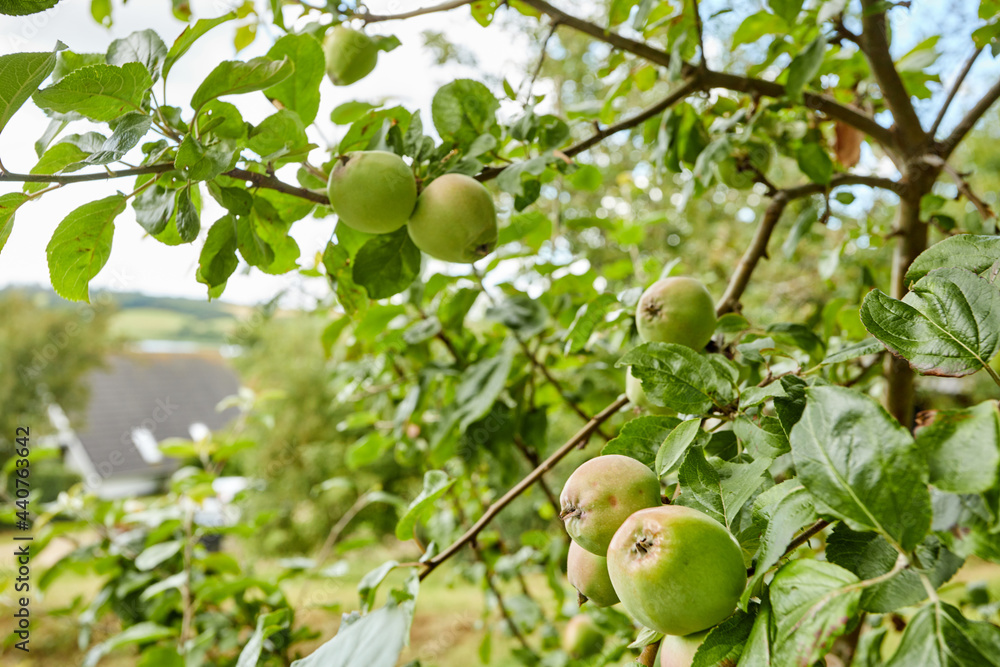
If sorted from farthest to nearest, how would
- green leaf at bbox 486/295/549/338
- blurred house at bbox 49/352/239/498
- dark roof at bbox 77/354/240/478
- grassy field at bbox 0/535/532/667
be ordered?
dark roof at bbox 77/354/240/478 < blurred house at bbox 49/352/239/498 < grassy field at bbox 0/535/532/667 < green leaf at bbox 486/295/549/338

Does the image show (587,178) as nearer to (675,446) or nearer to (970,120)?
(970,120)

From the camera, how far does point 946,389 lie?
5.55m

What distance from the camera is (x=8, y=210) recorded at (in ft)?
1.80

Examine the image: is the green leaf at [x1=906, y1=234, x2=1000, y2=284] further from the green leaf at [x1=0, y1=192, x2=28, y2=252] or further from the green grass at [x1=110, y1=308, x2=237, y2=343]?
the green grass at [x1=110, y1=308, x2=237, y2=343]

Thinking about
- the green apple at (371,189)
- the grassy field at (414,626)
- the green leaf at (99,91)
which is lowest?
the grassy field at (414,626)

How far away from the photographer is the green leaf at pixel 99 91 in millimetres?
521

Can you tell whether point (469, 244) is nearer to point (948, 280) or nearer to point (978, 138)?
point (948, 280)

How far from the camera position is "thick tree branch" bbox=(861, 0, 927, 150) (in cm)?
103

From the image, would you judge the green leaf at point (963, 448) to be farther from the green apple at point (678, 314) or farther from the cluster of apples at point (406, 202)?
the cluster of apples at point (406, 202)

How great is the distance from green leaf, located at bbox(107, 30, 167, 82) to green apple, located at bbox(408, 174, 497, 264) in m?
0.30

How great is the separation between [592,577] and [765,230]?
2.31 feet

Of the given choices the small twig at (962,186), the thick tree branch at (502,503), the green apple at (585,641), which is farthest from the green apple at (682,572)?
the green apple at (585,641)

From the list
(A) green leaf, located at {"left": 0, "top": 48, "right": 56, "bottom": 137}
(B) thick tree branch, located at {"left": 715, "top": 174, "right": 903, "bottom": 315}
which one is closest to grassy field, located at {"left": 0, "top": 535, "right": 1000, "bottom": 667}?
(B) thick tree branch, located at {"left": 715, "top": 174, "right": 903, "bottom": 315}

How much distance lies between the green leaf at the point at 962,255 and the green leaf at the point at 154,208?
667 mm
